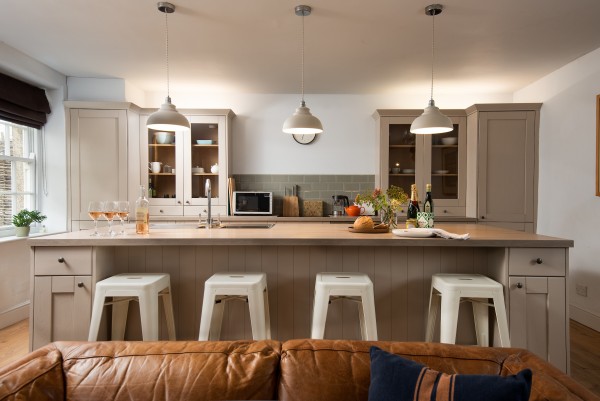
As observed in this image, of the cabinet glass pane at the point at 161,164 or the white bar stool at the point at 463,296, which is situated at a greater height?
the cabinet glass pane at the point at 161,164

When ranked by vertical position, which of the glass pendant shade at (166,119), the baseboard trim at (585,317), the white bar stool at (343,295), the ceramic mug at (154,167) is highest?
the glass pendant shade at (166,119)

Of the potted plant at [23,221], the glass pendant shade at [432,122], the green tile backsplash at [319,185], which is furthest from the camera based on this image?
the green tile backsplash at [319,185]

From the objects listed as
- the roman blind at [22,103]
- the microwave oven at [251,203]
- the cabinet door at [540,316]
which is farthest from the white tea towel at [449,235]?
the roman blind at [22,103]

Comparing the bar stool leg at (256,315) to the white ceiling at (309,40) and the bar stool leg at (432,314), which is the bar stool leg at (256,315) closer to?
the bar stool leg at (432,314)

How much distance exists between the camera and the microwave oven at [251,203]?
461 centimetres

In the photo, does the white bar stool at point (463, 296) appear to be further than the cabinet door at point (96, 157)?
No

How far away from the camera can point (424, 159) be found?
15.1 feet

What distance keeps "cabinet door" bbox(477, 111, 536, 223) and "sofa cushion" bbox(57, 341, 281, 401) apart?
12.9 ft

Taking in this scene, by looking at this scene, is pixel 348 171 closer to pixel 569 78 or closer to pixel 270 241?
pixel 569 78

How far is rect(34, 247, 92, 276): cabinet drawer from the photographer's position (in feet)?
7.12

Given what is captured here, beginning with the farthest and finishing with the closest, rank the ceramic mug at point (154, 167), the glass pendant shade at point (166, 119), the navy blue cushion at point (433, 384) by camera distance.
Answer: the ceramic mug at point (154, 167), the glass pendant shade at point (166, 119), the navy blue cushion at point (433, 384)

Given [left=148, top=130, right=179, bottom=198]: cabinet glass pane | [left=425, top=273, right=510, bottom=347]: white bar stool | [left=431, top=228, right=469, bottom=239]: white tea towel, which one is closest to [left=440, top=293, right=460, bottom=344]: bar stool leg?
[left=425, top=273, right=510, bottom=347]: white bar stool

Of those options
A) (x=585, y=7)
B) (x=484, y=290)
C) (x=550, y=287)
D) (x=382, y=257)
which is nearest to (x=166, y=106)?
(x=382, y=257)

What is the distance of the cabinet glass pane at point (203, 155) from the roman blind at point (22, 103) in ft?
5.28
